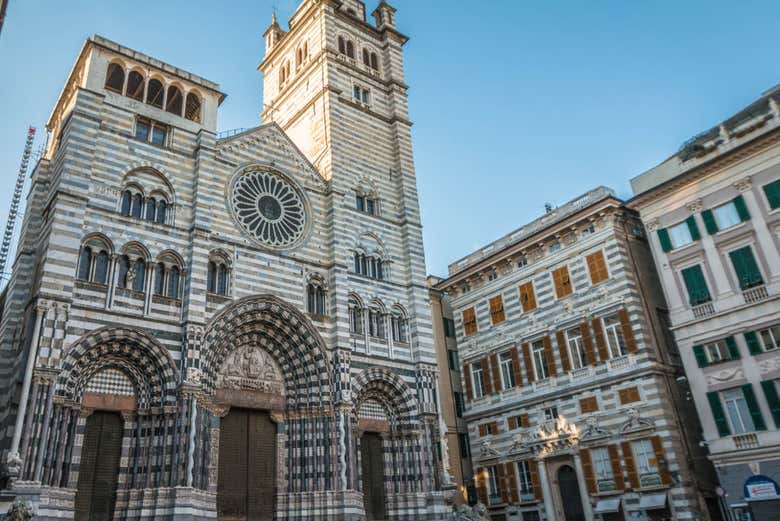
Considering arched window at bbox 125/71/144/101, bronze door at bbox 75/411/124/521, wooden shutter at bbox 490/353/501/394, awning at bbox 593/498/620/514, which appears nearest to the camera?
bronze door at bbox 75/411/124/521

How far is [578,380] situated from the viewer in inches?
982

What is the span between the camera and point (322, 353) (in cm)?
2311

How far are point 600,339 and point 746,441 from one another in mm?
6192

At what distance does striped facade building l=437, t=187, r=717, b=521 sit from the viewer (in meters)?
22.1

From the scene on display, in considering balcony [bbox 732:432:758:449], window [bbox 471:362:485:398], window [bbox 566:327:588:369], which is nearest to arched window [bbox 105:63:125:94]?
window [bbox 471:362:485:398]

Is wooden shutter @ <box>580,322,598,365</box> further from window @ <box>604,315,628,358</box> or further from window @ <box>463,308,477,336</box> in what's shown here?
window @ <box>463,308,477,336</box>

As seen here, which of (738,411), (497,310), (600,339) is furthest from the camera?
(497,310)

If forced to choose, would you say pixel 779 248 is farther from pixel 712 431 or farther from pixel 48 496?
pixel 48 496

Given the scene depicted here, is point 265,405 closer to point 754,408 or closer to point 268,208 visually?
point 268,208

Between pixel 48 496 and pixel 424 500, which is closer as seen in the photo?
pixel 48 496

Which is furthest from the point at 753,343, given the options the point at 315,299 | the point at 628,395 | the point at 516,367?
the point at 315,299

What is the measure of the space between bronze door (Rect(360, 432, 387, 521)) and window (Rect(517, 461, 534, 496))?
6.07 metres

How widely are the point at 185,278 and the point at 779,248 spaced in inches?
763

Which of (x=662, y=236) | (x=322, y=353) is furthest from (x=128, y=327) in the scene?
(x=662, y=236)
